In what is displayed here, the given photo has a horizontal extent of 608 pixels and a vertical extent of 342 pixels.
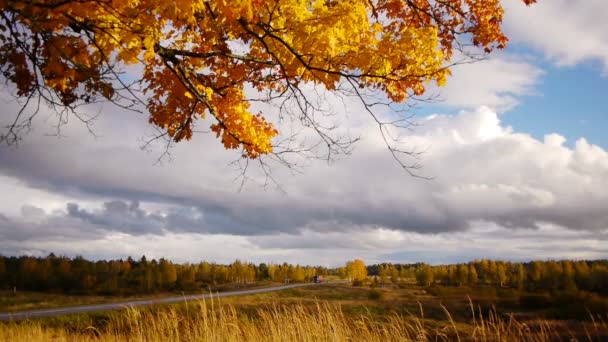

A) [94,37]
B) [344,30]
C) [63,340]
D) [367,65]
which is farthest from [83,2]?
[63,340]

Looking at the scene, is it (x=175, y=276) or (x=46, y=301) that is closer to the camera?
(x=46, y=301)

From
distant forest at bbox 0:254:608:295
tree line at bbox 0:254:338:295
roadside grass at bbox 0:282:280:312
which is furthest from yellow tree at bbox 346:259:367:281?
roadside grass at bbox 0:282:280:312

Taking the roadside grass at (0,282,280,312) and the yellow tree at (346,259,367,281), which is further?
the yellow tree at (346,259,367,281)

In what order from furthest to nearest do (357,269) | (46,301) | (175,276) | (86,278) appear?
(357,269), (175,276), (86,278), (46,301)

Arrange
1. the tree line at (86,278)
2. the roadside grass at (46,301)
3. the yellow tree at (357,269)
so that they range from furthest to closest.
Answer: the yellow tree at (357,269)
the tree line at (86,278)
the roadside grass at (46,301)

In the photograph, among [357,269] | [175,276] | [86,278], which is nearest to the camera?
[86,278]

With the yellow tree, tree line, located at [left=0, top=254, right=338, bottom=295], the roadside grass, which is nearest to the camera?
the roadside grass

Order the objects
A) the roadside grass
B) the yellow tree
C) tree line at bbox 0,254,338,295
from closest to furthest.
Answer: the roadside grass < tree line at bbox 0,254,338,295 < the yellow tree

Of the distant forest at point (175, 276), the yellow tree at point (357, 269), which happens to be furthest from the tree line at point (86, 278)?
the yellow tree at point (357, 269)

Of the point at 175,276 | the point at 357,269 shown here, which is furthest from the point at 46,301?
the point at 357,269

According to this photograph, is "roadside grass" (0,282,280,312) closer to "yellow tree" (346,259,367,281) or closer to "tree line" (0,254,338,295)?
"tree line" (0,254,338,295)

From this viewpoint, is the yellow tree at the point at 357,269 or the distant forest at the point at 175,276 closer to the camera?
the distant forest at the point at 175,276

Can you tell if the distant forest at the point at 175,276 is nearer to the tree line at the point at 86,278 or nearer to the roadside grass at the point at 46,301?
the tree line at the point at 86,278

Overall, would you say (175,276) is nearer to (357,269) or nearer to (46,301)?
(46,301)
